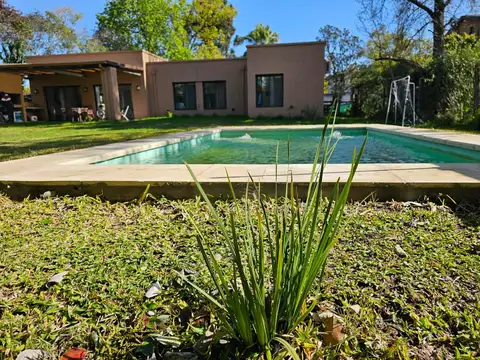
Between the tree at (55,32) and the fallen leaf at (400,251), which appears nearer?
the fallen leaf at (400,251)

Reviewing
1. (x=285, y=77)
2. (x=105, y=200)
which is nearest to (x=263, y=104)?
(x=285, y=77)

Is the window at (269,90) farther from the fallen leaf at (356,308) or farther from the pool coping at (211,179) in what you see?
the fallen leaf at (356,308)

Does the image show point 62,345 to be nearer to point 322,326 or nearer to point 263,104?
point 322,326

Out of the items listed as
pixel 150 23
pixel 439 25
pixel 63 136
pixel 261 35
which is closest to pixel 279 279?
→ pixel 63 136

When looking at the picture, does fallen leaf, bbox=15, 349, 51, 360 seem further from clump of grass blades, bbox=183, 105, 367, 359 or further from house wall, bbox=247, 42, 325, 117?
house wall, bbox=247, 42, 325, 117

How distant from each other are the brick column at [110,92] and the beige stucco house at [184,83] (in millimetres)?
39

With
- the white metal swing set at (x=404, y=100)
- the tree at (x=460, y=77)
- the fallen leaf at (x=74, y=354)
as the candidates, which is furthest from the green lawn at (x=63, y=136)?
the tree at (x=460, y=77)

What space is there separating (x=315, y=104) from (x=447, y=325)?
14215 mm

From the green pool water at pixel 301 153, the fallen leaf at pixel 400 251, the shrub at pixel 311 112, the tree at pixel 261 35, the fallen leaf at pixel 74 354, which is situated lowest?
the fallen leaf at pixel 74 354

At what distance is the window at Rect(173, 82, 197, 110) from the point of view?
16.4 meters

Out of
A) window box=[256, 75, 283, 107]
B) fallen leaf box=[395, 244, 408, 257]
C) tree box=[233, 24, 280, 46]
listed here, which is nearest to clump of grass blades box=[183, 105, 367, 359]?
fallen leaf box=[395, 244, 408, 257]

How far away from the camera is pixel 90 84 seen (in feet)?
54.3

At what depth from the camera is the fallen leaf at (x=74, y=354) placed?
3.82 feet

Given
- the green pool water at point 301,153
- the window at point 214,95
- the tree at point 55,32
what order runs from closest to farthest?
1. the green pool water at point 301,153
2. the window at point 214,95
3. the tree at point 55,32
